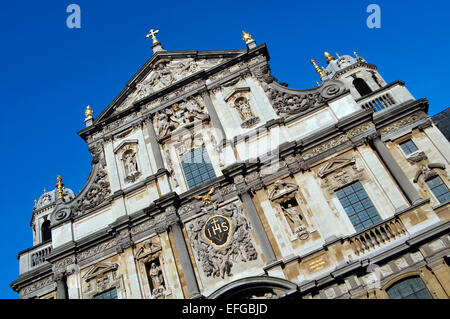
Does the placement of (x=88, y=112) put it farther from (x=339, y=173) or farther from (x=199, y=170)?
(x=339, y=173)

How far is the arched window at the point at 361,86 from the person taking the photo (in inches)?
856

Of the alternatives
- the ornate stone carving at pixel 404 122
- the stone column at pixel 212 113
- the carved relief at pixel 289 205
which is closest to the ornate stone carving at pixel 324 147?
the carved relief at pixel 289 205

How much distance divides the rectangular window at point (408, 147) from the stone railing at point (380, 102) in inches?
73.7

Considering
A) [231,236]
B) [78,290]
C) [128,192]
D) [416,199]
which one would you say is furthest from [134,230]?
[416,199]

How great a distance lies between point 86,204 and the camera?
56.0ft

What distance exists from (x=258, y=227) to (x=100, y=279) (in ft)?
19.5

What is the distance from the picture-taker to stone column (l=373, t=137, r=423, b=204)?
12.9 meters

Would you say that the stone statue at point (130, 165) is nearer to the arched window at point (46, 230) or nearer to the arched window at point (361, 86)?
the arched window at point (361, 86)

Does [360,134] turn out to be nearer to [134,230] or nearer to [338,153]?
[338,153]

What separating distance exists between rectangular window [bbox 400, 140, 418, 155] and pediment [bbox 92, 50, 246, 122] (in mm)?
8161

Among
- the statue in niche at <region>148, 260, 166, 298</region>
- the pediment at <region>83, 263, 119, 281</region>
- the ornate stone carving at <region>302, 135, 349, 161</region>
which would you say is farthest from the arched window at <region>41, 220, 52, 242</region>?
the ornate stone carving at <region>302, 135, 349, 161</region>

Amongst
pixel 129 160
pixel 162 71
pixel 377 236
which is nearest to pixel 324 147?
pixel 377 236

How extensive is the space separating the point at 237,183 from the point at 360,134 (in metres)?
4.56

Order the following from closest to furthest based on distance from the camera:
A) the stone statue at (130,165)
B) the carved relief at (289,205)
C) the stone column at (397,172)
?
the stone column at (397,172)
the carved relief at (289,205)
the stone statue at (130,165)
